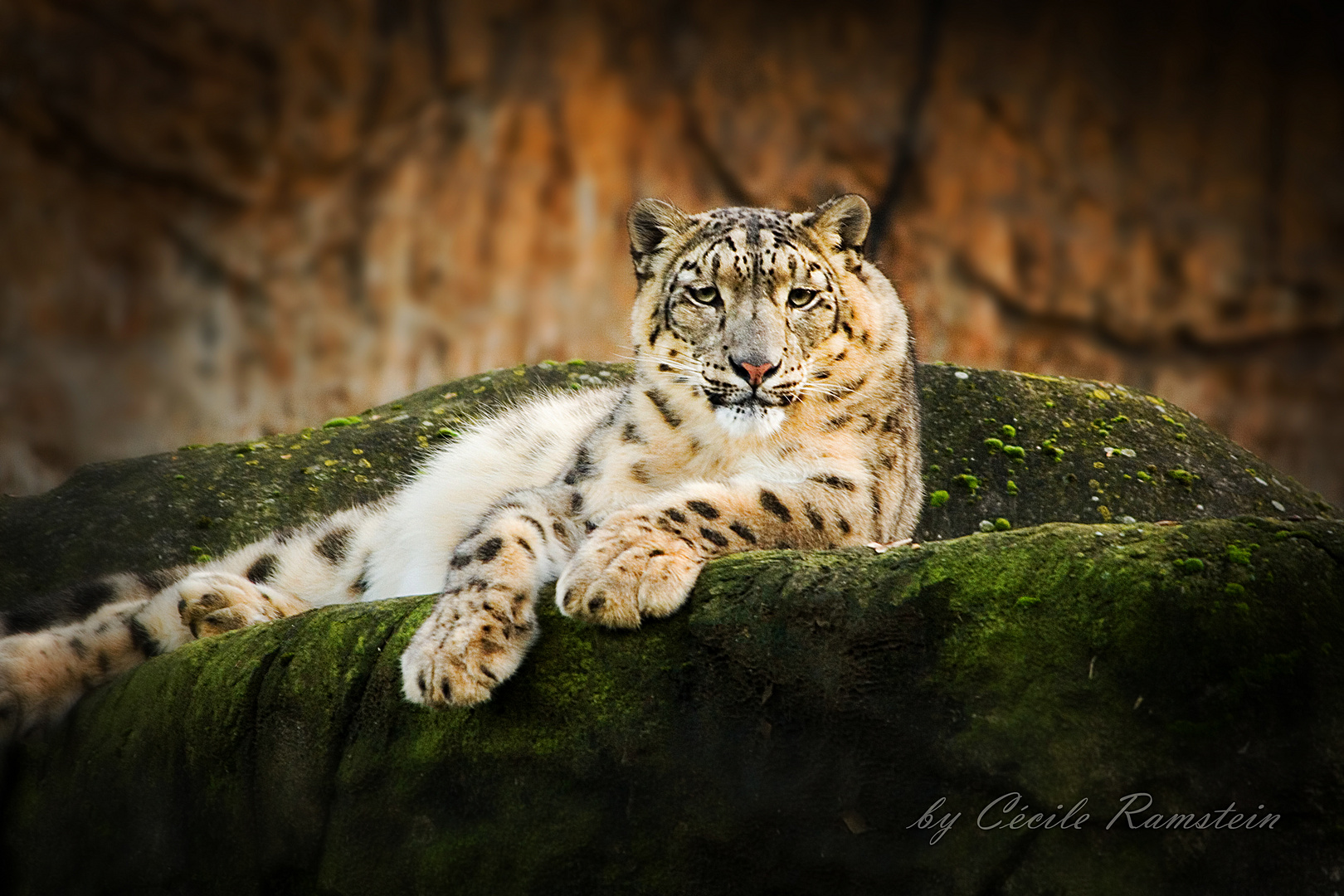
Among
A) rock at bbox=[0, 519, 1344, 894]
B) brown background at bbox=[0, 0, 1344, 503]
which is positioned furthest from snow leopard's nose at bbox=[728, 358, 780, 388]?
brown background at bbox=[0, 0, 1344, 503]

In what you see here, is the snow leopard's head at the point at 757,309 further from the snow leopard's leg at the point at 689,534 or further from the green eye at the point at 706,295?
the snow leopard's leg at the point at 689,534

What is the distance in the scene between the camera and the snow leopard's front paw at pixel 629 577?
237 centimetres

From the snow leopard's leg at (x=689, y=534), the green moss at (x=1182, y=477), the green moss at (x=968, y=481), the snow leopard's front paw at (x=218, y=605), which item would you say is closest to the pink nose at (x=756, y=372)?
the snow leopard's leg at (x=689, y=534)

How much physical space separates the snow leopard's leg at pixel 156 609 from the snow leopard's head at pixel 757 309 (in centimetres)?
126

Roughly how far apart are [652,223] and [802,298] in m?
0.53

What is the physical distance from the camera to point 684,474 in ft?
10.7

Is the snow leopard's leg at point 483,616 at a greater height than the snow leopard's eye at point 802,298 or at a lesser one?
lesser

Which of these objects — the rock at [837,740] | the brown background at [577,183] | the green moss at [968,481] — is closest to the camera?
the rock at [837,740]

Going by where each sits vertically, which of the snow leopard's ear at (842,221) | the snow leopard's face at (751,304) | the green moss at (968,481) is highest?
the snow leopard's ear at (842,221)

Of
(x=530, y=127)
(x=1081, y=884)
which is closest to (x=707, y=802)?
(x=1081, y=884)

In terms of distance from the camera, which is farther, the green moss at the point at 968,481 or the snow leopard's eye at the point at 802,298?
the green moss at the point at 968,481

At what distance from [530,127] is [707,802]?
428cm

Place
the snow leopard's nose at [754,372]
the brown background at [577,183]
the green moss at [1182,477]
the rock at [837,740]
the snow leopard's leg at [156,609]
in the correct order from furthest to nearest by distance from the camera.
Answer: the brown background at [577,183], the green moss at [1182,477], the snow leopard's leg at [156,609], the snow leopard's nose at [754,372], the rock at [837,740]

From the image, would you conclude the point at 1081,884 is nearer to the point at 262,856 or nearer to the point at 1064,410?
the point at 262,856
